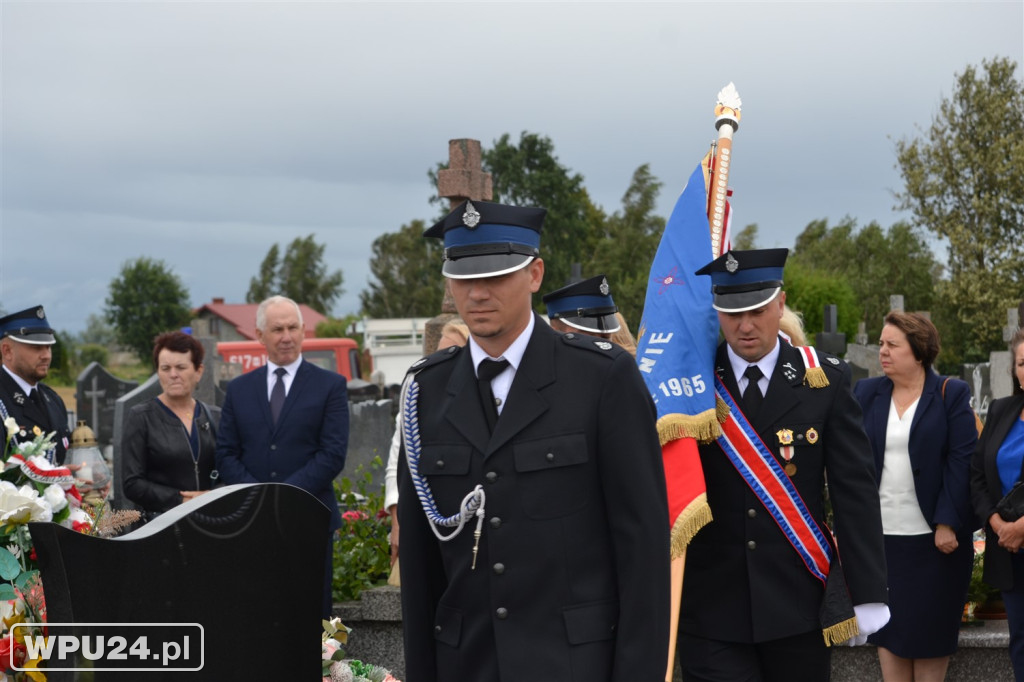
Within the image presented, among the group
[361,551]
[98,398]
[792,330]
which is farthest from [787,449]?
[98,398]

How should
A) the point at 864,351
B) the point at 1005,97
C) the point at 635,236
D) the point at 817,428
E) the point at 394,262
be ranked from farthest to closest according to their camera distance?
the point at 394,262 → the point at 635,236 → the point at 1005,97 → the point at 864,351 → the point at 817,428

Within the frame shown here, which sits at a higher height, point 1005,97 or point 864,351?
point 1005,97

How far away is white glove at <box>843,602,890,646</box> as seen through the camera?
417 cm

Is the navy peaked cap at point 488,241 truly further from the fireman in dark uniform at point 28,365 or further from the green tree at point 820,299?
the green tree at point 820,299

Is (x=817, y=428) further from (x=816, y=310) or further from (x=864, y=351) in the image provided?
(x=816, y=310)

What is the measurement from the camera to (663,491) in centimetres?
302

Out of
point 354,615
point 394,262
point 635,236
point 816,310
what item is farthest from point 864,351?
point 394,262

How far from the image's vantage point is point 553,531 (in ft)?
9.82

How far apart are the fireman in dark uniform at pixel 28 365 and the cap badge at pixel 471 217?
15.5ft

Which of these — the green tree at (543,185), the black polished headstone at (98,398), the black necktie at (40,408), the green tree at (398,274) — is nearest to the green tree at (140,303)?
the green tree at (398,274)

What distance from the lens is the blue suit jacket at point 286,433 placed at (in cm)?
636

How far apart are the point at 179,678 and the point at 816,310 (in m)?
41.8

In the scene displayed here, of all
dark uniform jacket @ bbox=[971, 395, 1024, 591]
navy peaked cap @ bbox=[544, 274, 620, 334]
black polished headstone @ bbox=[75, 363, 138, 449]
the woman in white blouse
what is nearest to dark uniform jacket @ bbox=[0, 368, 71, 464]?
navy peaked cap @ bbox=[544, 274, 620, 334]

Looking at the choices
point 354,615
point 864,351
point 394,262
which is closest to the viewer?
point 354,615
